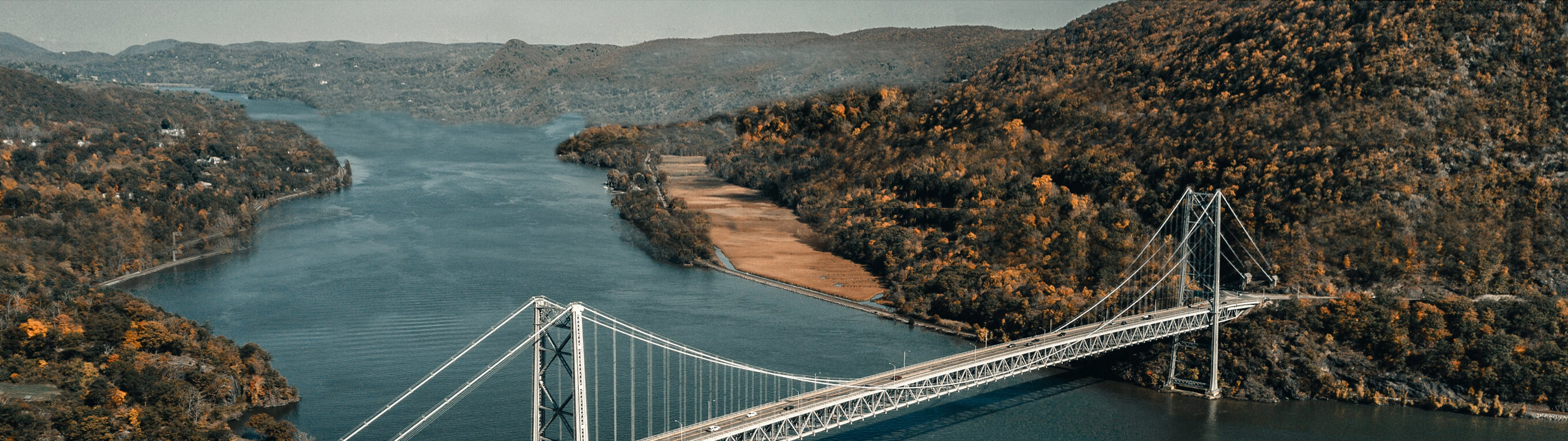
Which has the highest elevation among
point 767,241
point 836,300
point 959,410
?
point 767,241

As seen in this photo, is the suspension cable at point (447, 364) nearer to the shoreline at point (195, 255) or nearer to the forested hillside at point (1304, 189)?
the forested hillside at point (1304, 189)

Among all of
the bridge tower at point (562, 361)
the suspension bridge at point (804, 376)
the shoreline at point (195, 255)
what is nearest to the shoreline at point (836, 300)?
the suspension bridge at point (804, 376)

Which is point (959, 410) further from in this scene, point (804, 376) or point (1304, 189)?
point (1304, 189)

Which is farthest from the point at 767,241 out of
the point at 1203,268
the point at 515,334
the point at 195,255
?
the point at 195,255

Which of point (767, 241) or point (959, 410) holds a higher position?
point (767, 241)

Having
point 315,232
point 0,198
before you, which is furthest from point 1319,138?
point 0,198

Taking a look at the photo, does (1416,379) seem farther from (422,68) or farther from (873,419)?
(422,68)
